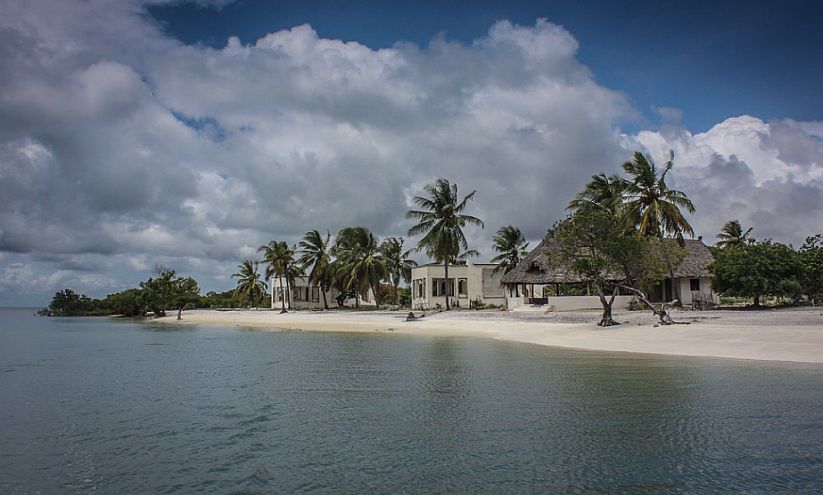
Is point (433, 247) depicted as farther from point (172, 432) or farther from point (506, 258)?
point (172, 432)

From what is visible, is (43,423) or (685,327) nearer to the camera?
(43,423)

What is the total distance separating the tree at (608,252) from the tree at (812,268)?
842 centimetres

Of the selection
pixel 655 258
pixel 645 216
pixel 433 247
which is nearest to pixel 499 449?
pixel 655 258

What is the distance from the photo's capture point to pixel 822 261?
97.2 ft

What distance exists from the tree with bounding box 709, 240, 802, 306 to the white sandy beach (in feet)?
6.90

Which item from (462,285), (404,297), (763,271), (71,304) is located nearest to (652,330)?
(763,271)

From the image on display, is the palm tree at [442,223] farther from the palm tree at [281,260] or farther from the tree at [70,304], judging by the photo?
the tree at [70,304]

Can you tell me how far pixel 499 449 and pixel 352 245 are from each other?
44.7 metres

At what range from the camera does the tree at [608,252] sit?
25062 millimetres

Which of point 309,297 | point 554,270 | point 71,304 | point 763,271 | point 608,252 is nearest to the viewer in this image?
point 608,252

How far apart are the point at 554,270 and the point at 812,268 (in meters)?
13.1

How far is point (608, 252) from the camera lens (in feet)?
82.6

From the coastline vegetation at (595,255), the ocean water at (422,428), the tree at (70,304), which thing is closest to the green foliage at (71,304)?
the tree at (70,304)

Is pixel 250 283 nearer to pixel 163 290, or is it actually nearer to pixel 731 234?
pixel 163 290
